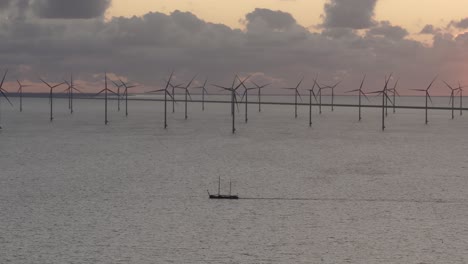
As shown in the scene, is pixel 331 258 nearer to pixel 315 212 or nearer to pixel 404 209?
pixel 315 212

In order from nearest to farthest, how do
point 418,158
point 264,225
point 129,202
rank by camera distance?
point 264,225, point 129,202, point 418,158

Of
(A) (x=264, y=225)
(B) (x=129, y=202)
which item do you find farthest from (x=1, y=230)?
(A) (x=264, y=225)

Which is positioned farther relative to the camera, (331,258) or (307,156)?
(307,156)

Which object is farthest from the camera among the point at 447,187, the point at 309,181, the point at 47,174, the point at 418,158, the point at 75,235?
the point at 418,158

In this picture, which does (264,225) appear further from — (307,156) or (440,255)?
(307,156)

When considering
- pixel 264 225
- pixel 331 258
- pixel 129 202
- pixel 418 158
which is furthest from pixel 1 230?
pixel 418 158

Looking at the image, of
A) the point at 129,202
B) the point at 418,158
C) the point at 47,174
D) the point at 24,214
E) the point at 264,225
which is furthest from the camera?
the point at 418,158
